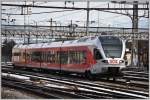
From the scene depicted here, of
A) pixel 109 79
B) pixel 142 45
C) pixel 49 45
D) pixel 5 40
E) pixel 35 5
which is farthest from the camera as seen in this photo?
pixel 5 40

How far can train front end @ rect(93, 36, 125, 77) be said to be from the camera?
2031cm

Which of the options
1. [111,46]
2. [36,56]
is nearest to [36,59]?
[36,56]

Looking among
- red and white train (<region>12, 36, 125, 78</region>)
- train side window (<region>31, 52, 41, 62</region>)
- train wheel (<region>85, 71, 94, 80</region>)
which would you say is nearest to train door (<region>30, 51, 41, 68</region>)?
train side window (<region>31, 52, 41, 62</region>)

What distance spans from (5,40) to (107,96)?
5039cm

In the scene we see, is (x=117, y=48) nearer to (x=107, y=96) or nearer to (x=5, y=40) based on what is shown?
(x=107, y=96)

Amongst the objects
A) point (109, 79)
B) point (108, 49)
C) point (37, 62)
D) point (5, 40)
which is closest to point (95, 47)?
point (108, 49)

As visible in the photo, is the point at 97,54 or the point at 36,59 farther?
the point at 36,59

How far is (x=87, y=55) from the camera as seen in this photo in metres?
21.5

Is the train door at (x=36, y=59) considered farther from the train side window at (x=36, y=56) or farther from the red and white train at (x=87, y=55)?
the red and white train at (x=87, y=55)

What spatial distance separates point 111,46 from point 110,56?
0.54m

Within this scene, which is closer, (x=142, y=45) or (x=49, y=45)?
(x=49, y=45)

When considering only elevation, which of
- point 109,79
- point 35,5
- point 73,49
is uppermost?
point 35,5

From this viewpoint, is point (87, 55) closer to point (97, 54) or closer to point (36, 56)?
point (97, 54)

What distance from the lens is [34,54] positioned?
103ft
